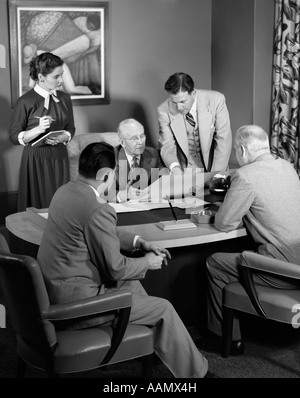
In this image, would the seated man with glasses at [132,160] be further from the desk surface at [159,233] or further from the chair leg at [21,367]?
the chair leg at [21,367]

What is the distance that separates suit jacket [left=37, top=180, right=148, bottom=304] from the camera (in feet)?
9.70

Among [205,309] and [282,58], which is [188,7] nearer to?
[282,58]

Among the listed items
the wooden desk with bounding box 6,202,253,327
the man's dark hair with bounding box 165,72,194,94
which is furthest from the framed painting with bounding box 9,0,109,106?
the wooden desk with bounding box 6,202,253,327

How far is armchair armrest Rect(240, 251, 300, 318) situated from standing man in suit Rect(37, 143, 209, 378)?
1.66 ft

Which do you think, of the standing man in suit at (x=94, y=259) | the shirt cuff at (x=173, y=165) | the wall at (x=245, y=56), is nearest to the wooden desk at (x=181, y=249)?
the standing man in suit at (x=94, y=259)

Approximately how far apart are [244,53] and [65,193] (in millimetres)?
3889

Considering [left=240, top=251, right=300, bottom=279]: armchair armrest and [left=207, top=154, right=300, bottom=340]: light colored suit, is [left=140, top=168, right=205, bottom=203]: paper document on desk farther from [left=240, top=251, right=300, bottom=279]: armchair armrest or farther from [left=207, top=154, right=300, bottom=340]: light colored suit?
[left=240, top=251, right=300, bottom=279]: armchair armrest

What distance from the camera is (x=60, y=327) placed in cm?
297

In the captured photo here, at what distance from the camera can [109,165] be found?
305 cm

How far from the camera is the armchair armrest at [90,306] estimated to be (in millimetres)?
2795

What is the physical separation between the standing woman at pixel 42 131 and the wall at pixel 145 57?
3.19ft

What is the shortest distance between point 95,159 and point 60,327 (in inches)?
31.4

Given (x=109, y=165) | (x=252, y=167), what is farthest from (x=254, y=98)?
(x=109, y=165)

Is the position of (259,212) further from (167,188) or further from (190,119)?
(190,119)
